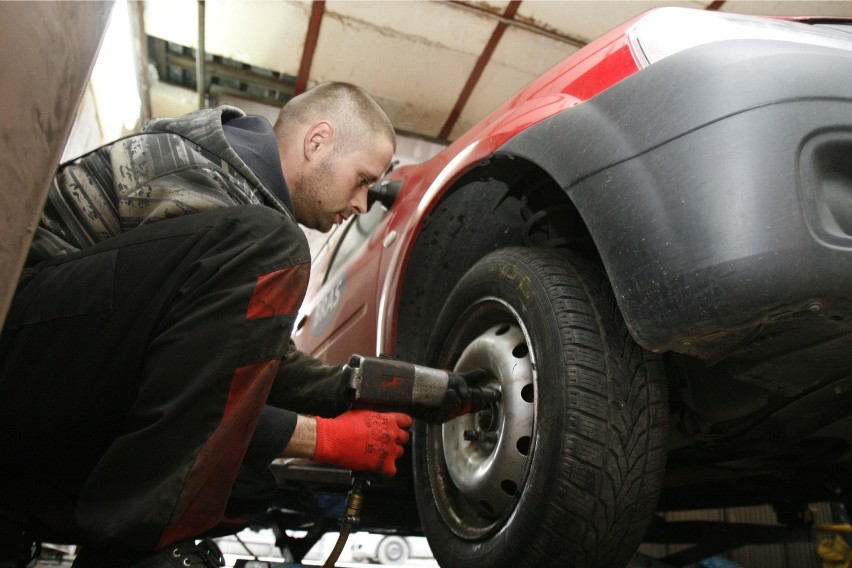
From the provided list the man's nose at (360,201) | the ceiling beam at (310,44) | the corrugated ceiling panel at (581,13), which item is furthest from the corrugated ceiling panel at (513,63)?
the man's nose at (360,201)

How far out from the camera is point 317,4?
3.97 metres

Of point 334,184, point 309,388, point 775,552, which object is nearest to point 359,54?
point 334,184

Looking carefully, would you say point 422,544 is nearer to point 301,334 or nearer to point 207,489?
point 301,334

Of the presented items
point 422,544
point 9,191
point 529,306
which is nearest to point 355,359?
point 529,306

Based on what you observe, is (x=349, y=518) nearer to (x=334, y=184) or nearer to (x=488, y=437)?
(x=488, y=437)

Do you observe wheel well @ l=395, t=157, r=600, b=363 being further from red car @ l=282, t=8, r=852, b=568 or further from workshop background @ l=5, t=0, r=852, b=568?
workshop background @ l=5, t=0, r=852, b=568

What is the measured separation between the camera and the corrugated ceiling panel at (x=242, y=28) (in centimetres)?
399

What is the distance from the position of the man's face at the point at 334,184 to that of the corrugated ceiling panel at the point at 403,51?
2.71 metres

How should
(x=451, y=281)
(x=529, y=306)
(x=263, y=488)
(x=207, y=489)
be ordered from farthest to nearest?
1. (x=451, y=281)
2. (x=263, y=488)
3. (x=529, y=306)
4. (x=207, y=489)

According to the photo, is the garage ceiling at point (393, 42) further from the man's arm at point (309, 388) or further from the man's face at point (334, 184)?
the man's arm at point (309, 388)

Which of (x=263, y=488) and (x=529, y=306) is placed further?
(x=263, y=488)

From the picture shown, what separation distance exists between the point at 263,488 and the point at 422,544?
9.20ft

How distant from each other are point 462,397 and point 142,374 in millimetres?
562

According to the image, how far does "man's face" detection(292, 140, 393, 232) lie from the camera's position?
5.19 feet
